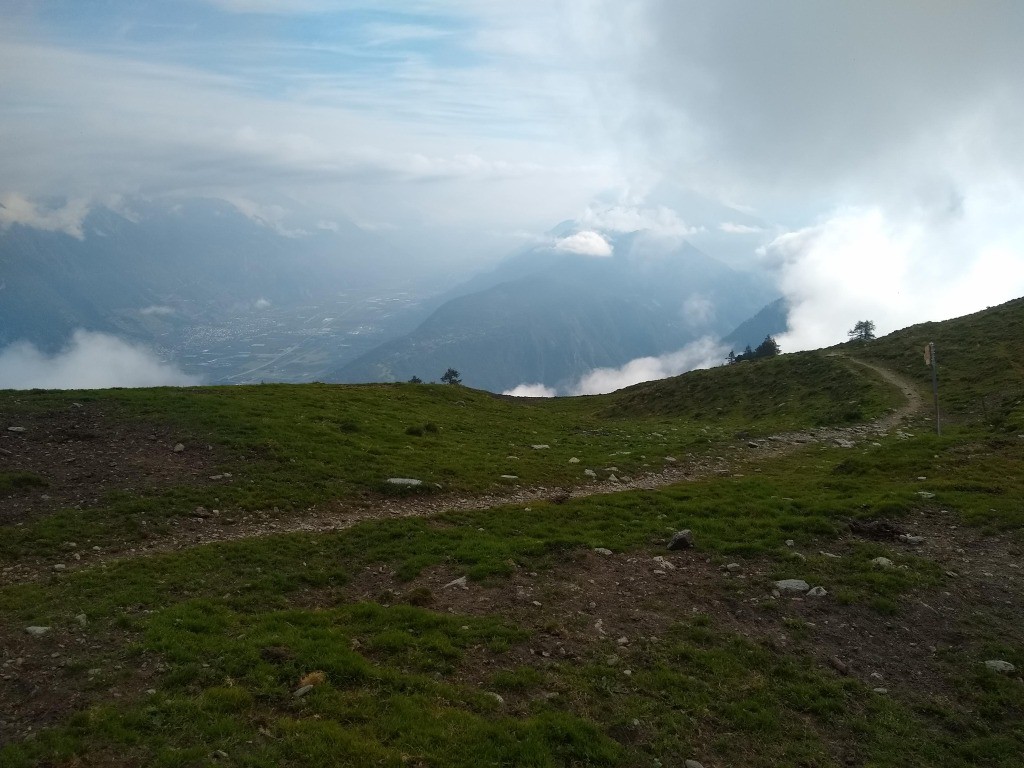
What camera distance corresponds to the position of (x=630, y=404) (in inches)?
2309

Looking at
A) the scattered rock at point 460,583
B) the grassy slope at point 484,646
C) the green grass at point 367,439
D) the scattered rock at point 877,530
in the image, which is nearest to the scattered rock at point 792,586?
the grassy slope at point 484,646

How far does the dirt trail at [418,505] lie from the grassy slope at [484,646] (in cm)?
99

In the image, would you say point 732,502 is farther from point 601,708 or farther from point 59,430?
point 59,430

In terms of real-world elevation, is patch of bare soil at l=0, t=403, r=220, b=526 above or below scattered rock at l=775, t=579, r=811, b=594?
above

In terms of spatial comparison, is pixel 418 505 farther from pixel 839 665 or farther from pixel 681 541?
pixel 839 665

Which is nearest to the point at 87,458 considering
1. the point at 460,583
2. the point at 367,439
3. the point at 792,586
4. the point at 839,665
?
the point at 367,439

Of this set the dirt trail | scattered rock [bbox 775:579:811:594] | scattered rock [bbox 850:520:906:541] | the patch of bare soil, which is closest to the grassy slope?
scattered rock [bbox 775:579:811:594]

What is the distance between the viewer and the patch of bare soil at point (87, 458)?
18.3m

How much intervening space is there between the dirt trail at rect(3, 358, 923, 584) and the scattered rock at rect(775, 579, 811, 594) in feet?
29.6

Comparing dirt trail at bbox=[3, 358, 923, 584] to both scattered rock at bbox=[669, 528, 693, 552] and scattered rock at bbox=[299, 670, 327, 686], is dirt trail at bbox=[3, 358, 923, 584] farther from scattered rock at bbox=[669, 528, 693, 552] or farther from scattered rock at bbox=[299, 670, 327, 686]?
scattered rock at bbox=[299, 670, 327, 686]

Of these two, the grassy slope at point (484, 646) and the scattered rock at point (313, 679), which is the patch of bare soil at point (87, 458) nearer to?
the grassy slope at point (484, 646)

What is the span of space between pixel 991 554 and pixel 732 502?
690 cm

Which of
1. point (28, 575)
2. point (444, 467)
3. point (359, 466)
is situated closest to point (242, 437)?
point (359, 466)

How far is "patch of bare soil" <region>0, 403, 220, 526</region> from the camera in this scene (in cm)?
1831
